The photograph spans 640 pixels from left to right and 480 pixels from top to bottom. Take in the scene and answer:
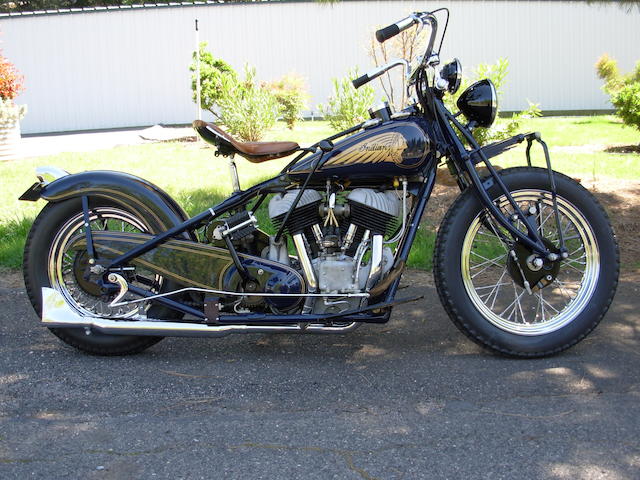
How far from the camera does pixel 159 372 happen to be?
3754 millimetres

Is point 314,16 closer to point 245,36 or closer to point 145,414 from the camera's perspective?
point 245,36

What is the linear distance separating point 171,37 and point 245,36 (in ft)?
7.21

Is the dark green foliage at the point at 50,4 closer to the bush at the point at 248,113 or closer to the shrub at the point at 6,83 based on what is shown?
the shrub at the point at 6,83

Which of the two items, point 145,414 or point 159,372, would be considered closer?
point 145,414

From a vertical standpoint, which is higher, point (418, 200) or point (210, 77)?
point (210, 77)

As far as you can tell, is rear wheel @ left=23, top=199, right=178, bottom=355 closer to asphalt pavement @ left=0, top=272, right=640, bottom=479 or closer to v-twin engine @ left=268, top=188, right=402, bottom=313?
asphalt pavement @ left=0, top=272, right=640, bottom=479

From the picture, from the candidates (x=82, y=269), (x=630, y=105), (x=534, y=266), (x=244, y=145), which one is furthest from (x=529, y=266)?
(x=630, y=105)

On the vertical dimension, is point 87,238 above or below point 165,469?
above

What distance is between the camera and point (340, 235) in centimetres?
379

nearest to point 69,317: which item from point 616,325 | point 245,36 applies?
point 616,325

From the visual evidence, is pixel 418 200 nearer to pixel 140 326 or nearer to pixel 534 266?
pixel 534 266

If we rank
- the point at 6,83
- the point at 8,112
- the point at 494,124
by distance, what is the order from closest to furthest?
the point at 494,124 → the point at 8,112 → the point at 6,83

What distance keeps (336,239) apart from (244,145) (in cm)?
69

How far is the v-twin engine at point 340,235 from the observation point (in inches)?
145
